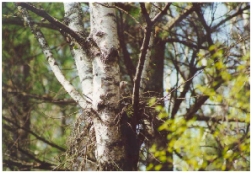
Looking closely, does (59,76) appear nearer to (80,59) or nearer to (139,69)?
→ (80,59)

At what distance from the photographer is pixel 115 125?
6.36 feet

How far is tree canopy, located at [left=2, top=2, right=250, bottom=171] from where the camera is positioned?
209cm

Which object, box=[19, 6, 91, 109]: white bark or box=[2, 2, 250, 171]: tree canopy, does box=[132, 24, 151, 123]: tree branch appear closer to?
box=[2, 2, 250, 171]: tree canopy

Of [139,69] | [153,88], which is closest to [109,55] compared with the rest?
[139,69]

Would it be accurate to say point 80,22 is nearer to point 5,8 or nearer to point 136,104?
point 136,104

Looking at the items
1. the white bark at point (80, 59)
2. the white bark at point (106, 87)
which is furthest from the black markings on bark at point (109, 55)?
the white bark at point (80, 59)

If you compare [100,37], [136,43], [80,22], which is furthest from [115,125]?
[136,43]

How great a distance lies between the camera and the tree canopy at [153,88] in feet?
6.85

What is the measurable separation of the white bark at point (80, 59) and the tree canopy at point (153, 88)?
50 millimetres

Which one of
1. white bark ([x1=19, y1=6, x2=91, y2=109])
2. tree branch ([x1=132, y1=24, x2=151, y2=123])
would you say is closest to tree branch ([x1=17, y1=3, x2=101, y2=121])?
white bark ([x1=19, y1=6, x2=91, y2=109])

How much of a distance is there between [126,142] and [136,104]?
8.6 inches

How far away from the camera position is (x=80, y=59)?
7.45 ft

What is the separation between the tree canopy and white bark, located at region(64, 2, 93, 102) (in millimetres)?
50

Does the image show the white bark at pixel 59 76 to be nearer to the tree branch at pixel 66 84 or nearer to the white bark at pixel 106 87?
the tree branch at pixel 66 84
